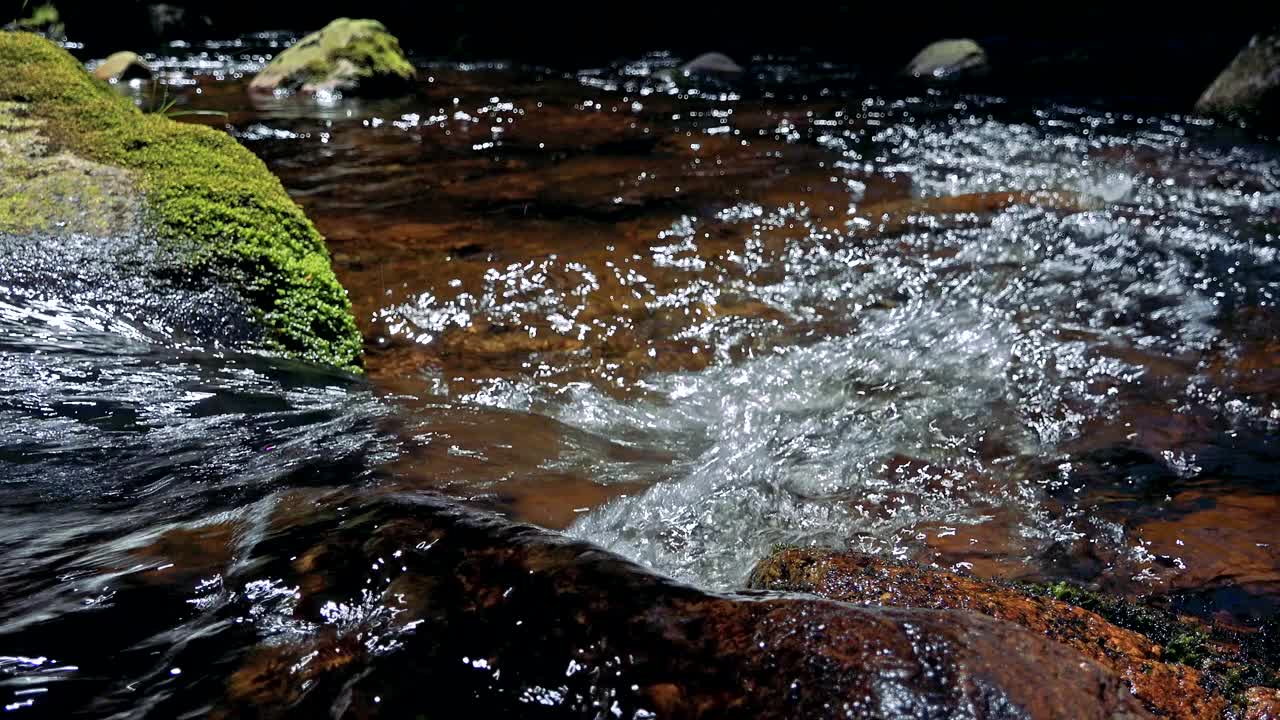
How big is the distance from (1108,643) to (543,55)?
16.8 metres

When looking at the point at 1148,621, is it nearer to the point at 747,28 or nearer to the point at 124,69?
the point at 124,69

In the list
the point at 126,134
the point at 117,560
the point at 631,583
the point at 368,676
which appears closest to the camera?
the point at 368,676

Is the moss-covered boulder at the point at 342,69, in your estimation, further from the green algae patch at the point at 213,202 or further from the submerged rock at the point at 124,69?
the green algae patch at the point at 213,202

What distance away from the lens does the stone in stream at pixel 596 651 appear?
128cm

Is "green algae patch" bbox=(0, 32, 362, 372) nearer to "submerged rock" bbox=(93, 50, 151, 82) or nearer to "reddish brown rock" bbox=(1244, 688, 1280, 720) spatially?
"reddish brown rock" bbox=(1244, 688, 1280, 720)

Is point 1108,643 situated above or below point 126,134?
below

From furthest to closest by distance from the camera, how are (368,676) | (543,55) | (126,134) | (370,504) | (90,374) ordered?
(543,55), (126,134), (90,374), (370,504), (368,676)

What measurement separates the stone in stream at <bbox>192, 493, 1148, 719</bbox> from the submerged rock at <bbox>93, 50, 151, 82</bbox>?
43.7 feet

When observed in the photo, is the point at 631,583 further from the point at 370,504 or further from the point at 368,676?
the point at 370,504

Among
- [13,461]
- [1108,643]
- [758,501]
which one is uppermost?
[13,461]

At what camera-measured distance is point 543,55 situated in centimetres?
1686

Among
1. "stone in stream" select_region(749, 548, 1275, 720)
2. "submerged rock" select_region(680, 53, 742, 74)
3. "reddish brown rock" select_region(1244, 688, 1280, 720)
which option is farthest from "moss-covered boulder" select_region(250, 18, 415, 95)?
"reddish brown rock" select_region(1244, 688, 1280, 720)

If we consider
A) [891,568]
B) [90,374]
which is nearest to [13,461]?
[90,374]

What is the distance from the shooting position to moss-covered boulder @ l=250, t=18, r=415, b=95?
36.8ft
